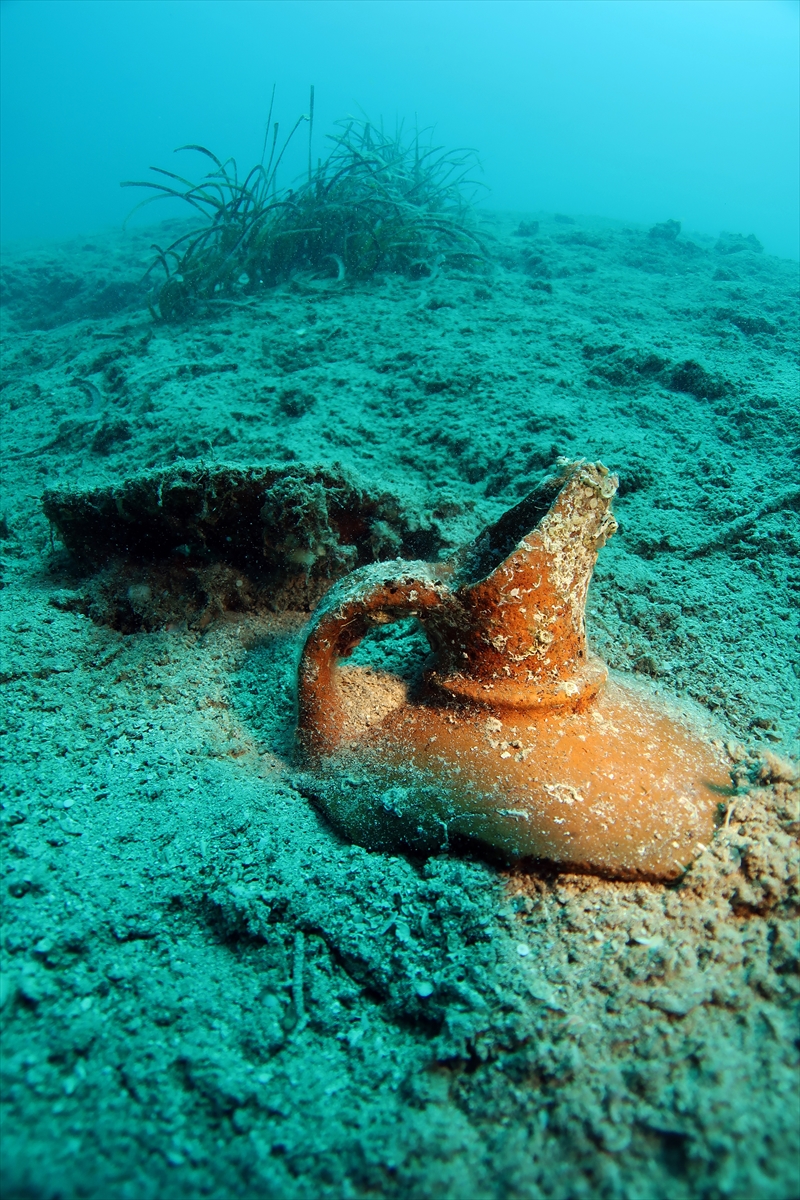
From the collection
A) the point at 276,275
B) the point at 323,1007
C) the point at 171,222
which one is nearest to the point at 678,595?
the point at 323,1007

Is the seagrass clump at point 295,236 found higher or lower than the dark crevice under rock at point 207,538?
higher

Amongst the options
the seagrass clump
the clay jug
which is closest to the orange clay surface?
the clay jug

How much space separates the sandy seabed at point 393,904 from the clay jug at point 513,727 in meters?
0.11

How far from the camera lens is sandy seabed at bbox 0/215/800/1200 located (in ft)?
3.46

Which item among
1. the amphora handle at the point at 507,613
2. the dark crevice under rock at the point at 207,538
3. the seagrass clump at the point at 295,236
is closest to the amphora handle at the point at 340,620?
the amphora handle at the point at 507,613

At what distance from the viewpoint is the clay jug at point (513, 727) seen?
5.39 feet

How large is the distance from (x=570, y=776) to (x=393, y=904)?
673 mm

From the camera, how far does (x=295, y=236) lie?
706cm

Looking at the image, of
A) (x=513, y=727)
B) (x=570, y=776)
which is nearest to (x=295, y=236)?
(x=513, y=727)

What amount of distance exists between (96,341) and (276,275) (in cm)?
238

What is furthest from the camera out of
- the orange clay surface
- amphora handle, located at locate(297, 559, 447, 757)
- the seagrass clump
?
the seagrass clump

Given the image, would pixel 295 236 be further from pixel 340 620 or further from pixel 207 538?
pixel 340 620

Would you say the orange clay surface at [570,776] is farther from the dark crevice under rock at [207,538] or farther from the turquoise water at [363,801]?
the dark crevice under rock at [207,538]

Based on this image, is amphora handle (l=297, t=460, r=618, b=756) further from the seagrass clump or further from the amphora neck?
the seagrass clump
